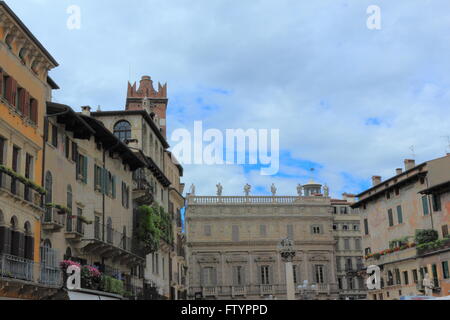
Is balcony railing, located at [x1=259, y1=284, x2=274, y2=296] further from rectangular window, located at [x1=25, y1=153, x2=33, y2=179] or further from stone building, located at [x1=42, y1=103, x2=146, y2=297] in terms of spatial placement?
rectangular window, located at [x1=25, y1=153, x2=33, y2=179]

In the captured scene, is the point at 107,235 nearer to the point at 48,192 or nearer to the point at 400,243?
the point at 48,192

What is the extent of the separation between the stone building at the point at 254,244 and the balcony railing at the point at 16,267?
202 ft

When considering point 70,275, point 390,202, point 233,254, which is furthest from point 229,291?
point 70,275

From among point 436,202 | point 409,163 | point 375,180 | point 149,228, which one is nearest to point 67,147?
point 149,228

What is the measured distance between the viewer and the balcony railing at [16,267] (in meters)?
23.5

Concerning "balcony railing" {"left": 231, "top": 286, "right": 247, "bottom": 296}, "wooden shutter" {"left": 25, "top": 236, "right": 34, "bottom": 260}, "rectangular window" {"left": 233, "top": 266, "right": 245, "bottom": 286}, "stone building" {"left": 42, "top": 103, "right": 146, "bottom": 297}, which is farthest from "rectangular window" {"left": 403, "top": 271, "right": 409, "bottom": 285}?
"rectangular window" {"left": 233, "top": 266, "right": 245, "bottom": 286}

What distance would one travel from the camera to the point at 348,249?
310 feet

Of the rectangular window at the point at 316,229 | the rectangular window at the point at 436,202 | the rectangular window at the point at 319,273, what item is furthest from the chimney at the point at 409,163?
the rectangular window at the point at 319,273

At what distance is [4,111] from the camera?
25984 mm

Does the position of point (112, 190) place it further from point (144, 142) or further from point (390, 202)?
point (390, 202)

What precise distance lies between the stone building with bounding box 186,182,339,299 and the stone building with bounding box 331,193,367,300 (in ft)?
9.32

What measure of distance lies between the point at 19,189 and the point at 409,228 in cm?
3726

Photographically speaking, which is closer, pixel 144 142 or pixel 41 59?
pixel 41 59
